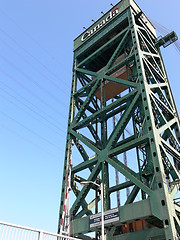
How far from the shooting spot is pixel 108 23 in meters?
31.7

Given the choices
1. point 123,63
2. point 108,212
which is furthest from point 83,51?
point 108,212

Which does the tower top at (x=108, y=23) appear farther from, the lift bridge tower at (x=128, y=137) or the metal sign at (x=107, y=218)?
the metal sign at (x=107, y=218)

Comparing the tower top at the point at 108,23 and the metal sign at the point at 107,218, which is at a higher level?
the tower top at the point at 108,23

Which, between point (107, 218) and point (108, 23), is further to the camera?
point (108, 23)

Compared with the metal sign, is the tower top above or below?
above

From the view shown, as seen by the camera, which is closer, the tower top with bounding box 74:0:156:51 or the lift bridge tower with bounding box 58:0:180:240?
the lift bridge tower with bounding box 58:0:180:240

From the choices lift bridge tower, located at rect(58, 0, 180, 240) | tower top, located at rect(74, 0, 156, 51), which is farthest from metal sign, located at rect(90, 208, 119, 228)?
tower top, located at rect(74, 0, 156, 51)

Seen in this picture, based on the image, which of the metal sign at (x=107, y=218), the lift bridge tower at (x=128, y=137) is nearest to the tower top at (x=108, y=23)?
the lift bridge tower at (x=128, y=137)

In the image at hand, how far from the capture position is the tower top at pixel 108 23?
30562 mm

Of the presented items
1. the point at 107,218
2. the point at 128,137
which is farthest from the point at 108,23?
the point at 107,218

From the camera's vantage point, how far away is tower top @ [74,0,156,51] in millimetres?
30562

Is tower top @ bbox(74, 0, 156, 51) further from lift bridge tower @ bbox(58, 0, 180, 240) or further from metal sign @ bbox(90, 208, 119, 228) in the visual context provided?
metal sign @ bbox(90, 208, 119, 228)

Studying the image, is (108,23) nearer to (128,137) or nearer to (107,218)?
(128,137)

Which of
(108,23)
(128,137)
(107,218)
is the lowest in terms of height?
(107,218)
